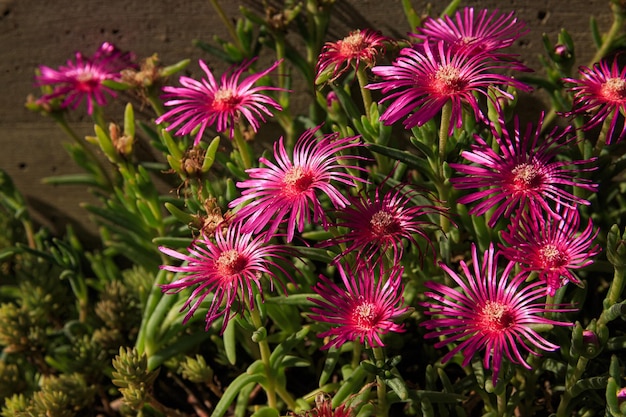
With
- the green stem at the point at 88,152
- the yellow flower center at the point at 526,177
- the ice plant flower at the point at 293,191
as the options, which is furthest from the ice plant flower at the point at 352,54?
the green stem at the point at 88,152

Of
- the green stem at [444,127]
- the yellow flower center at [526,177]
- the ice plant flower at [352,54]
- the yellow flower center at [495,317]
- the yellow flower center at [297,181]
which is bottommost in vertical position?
the yellow flower center at [495,317]

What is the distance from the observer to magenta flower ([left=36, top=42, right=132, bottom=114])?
1218 millimetres

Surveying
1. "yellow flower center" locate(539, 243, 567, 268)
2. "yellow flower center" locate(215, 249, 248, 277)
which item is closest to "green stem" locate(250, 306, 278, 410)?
"yellow flower center" locate(215, 249, 248, 277)

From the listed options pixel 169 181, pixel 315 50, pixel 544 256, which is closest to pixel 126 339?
pixel 169 181

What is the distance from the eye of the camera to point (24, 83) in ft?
4.60

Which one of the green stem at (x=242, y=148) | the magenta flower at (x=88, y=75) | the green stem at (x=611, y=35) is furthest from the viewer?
the magenta flower at (x=88, y=75)

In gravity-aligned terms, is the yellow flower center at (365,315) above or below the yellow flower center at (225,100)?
below

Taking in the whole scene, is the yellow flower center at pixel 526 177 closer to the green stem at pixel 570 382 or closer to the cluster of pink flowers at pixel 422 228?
the cluster of pink flowers at pixel 422 228

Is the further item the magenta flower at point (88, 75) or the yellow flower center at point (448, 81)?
the magenta flower at point (88, 75)

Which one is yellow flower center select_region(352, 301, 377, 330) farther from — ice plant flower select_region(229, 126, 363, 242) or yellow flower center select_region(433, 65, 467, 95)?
yellow flower center select_region(433, 65, 467, 95)

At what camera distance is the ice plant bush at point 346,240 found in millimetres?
745

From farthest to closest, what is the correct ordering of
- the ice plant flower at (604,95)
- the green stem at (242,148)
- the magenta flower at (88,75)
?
the magenta flower at (88,75) < the green stem at (242,148) < the ice plant flower at (604,95)

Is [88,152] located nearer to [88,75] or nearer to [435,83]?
[88,75]

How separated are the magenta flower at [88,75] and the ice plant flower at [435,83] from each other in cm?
63
